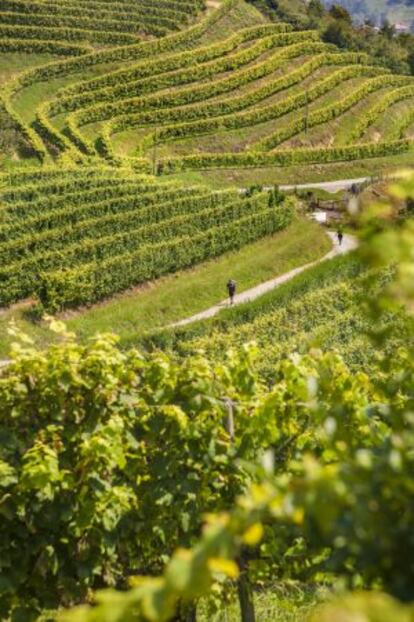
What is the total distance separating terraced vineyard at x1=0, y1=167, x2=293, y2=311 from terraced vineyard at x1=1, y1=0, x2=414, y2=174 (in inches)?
482

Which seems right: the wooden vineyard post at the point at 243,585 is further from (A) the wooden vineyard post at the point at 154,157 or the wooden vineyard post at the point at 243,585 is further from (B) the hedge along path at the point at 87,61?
(A) the wooden vineyard post at the point at 154,157

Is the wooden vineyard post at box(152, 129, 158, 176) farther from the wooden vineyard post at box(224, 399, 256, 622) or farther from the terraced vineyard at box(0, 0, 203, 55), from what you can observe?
the wooden vineyard post at box(224, 399, 256, 622)

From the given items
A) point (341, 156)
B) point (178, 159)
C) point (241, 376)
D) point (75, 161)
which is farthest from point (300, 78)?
point (241, 376)

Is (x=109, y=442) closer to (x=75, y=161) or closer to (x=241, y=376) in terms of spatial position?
(x=241, y=376)

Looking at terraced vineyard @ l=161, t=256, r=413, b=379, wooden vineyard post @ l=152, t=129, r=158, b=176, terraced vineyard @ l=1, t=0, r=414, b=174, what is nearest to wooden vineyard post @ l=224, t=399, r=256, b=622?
terraced vineyard @ l=161, t=256, r=413, b=379

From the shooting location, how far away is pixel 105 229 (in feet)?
149

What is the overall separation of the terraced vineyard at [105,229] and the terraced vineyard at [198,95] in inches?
482

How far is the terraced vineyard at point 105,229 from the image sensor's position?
4022cm

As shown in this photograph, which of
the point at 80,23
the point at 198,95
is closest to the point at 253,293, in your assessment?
the point at 198,95

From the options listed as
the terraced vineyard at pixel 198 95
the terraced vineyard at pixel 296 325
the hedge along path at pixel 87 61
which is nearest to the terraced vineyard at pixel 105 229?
the terraced vineyard at pixel 296 325

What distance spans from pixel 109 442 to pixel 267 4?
93.7 metres

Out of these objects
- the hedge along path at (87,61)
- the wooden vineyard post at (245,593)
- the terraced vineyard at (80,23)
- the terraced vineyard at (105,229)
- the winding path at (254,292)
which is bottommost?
the winding path at (254,292)

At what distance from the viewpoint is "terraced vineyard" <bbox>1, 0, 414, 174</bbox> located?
6800 centimetres

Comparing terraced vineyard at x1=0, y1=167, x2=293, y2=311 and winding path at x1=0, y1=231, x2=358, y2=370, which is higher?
terraced vineyard at x1=0, y1=167, x2=293, y2=311
